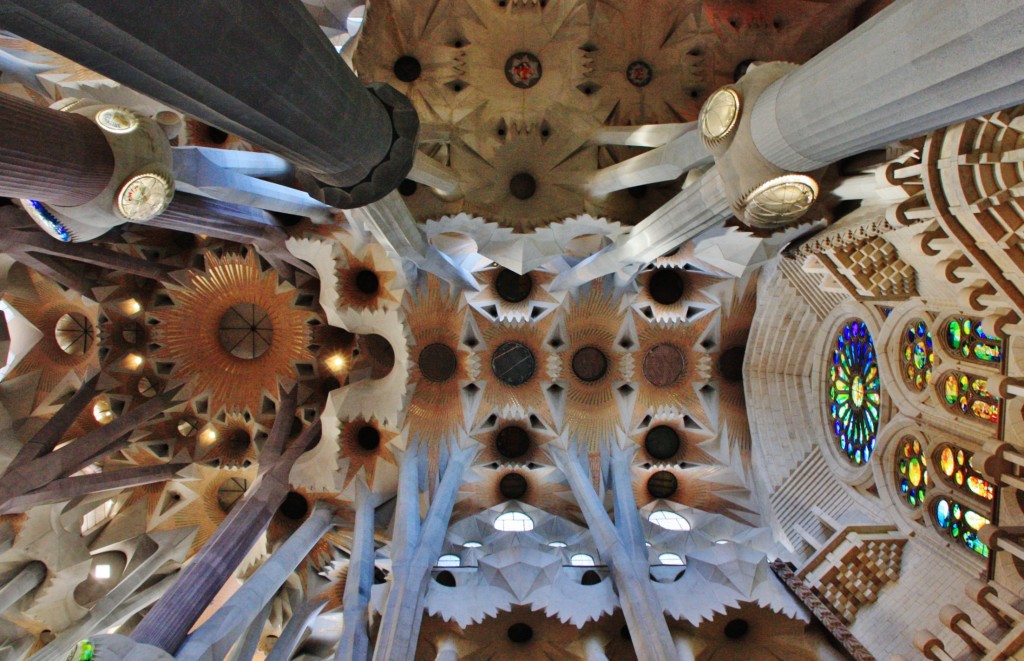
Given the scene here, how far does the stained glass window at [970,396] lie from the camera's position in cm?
604

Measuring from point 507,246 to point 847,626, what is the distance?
7311mm

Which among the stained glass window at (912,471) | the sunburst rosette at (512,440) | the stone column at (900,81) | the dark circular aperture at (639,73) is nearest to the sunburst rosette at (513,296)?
the sunburst rosette at (512,440)

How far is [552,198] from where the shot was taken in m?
8.72

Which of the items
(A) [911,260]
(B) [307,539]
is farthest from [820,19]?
(B) [307,539]

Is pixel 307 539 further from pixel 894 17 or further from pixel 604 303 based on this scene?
pixel 894 17

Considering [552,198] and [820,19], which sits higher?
[820,19]

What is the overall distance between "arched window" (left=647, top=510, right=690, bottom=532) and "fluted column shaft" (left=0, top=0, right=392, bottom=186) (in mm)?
9945

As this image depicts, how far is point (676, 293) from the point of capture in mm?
10781

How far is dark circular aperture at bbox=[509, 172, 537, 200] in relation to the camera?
29.0 ft

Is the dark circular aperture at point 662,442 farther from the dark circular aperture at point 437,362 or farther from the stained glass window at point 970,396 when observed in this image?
the stained glass window at point 970,396

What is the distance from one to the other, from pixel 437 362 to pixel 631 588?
537cm

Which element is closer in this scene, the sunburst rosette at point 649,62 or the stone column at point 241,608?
the stone column at point 241,608

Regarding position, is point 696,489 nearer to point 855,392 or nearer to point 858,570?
point 855,392

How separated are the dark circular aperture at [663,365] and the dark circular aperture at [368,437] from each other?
17.9ft
